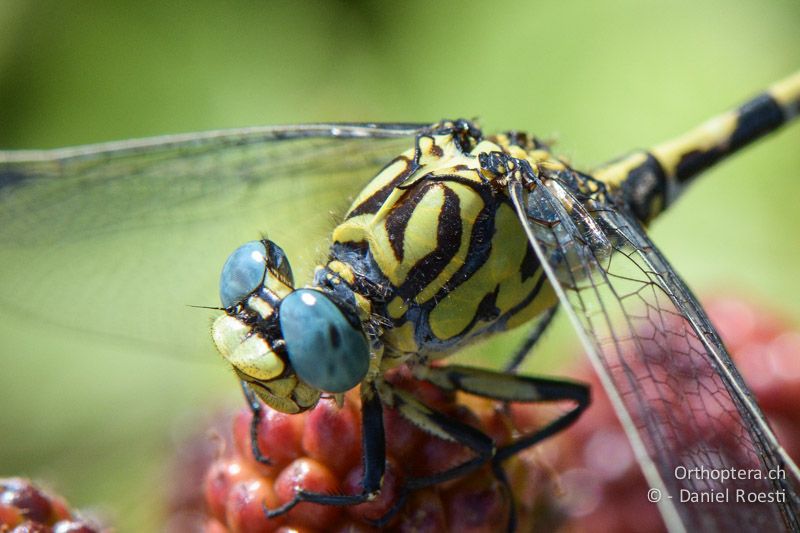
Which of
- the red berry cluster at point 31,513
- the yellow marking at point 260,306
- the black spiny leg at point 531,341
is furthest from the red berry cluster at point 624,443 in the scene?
the red berry cluster at point 31,513

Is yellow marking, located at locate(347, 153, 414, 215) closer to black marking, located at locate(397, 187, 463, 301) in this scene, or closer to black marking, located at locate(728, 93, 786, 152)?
black marking, located at locate(397, 187, 463, 301)

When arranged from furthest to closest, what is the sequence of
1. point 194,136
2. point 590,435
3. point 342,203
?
point 590,435 → point 194,136 → point 342,203

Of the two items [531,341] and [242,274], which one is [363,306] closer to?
[242,274]

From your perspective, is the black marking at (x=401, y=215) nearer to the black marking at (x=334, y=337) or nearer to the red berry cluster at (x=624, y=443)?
the black marking at (x=334, y=337)

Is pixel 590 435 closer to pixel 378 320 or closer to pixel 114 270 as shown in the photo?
pixel 378 320

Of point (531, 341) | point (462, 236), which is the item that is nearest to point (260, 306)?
point (462, 236)

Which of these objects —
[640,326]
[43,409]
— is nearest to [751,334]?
[640,326]

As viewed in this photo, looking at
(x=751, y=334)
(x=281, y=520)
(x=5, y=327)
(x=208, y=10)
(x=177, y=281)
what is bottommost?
(x=281, y=520)
